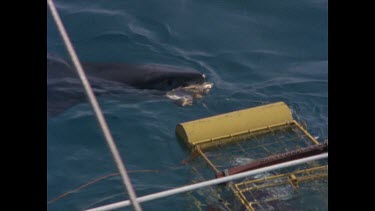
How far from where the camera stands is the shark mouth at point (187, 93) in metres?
7.44

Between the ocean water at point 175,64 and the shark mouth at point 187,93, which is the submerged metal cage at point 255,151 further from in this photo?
the shark mouth at point 187,93

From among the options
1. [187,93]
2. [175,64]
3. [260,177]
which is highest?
[175,64]

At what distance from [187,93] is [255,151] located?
165 cm

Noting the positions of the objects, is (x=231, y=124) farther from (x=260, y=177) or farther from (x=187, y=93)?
(x=187, y=93)

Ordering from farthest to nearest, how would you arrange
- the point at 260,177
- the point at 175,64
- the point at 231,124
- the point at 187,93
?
the point at 175,64 → the point at 187,93 → the point at 231,124 → the point at 260,177

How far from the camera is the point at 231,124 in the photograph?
6.05m

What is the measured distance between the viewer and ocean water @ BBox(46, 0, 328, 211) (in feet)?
19.6

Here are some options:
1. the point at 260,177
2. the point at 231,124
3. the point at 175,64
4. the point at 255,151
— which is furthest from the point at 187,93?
the point at 260,177

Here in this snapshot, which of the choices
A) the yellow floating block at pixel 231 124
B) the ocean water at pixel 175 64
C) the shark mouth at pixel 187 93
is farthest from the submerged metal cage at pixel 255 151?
the shark mouth at pixel 187 93

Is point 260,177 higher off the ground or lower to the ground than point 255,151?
lower

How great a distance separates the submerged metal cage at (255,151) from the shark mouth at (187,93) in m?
1.17

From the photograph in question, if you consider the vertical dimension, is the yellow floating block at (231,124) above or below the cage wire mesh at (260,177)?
above
